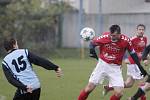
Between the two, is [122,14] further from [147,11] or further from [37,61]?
[37,61]

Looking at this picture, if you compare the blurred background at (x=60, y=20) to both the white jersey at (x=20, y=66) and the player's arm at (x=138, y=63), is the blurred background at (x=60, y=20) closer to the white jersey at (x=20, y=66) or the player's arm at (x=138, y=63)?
the player's arm at (x=138, y=63)

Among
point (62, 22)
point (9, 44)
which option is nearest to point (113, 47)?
point (9, 44)

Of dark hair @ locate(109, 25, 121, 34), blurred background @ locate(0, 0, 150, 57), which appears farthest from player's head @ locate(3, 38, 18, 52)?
blurred background @ locate(0, 0, 150, 57)

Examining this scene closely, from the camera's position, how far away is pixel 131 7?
43.6 meters

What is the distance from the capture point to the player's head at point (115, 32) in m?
11.1

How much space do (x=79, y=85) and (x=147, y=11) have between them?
82.9 feet

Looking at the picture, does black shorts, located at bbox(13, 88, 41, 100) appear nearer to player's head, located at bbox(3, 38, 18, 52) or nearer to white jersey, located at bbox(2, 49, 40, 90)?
white jersey, located at bbox(2, 49, 40, 90)

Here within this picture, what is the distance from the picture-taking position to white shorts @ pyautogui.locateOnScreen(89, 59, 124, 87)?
37.7ft

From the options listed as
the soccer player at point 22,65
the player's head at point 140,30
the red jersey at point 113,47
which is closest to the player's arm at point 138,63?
the red jersey at point 113,47

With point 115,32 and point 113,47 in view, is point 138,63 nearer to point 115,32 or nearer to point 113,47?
point 113,47

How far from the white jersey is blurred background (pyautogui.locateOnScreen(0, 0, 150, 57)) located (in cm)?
2493

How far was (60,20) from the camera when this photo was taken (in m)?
40.7

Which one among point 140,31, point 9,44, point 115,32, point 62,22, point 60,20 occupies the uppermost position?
point 9,44

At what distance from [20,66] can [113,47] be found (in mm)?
2960
